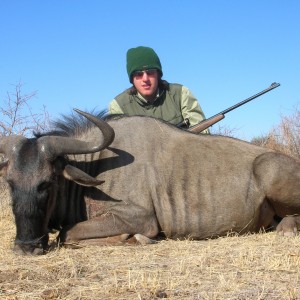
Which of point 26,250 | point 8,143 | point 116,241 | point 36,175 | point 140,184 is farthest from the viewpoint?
point 140,184

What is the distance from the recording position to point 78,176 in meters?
5.17

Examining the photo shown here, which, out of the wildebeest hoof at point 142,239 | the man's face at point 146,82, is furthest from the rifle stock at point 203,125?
the wildebeest hoof at point 142,239

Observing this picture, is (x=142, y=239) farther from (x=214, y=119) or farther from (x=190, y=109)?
(x=190, y=109)

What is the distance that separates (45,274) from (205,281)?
1047mm

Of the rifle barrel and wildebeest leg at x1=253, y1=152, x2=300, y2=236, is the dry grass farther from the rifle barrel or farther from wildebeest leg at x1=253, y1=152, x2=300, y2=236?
the rifle barrel

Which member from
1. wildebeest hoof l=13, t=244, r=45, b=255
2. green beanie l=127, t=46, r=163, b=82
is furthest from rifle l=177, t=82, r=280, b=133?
wildebeest hoof l=13, t=244, r=45, b=255

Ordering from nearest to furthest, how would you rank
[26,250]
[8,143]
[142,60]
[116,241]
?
[26,250]
[8,143]
[116,241]
[142,60]

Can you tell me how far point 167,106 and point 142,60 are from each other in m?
0.71

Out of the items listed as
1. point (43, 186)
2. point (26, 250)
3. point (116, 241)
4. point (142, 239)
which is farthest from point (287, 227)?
point (26, 250)

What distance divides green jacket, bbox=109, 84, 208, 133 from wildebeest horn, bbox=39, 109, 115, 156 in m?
2.25

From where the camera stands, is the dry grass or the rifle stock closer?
the dry grass

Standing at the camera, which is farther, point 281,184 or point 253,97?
point 253,97

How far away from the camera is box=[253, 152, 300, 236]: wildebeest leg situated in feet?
19.3

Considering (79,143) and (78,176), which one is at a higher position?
(79,143)
